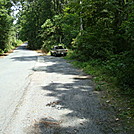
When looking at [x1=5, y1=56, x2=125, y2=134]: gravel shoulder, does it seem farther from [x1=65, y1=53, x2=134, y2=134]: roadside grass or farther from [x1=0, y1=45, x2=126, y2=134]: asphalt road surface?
[x1=65, y1=53, x2=134, y2=134]: roadside grass

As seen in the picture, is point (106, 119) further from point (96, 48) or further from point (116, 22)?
point (116, 22)

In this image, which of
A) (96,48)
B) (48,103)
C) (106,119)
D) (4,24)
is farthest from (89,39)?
(4,24)

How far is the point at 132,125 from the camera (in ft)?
10.7

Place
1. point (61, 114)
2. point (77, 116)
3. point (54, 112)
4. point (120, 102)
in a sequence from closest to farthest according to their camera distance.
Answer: point (77, 116) → point (61, 114) → point (54, 112) → point (120, 102)

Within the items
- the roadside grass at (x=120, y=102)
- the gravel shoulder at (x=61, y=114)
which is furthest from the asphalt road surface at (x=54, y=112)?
the roadside grass at (x=120, y=102)

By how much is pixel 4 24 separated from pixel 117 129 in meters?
28.3

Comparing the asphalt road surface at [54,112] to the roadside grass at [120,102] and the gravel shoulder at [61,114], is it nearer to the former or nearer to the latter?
the gravel shoulder at [61,114]

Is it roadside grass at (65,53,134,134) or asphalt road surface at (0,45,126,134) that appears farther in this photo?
roadside grass at (65,53,134,134)

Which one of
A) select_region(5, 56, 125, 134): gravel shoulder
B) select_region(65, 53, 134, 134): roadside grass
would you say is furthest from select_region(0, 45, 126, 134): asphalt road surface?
select_region(65, 53, 134, 134): roadside grass

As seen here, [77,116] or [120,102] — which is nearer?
[77,116]

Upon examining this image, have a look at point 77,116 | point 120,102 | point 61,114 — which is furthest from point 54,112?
point 120,102

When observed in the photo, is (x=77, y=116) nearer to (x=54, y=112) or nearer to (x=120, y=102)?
(x=54, y=112)

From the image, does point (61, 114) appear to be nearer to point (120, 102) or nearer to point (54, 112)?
point (54, 112)

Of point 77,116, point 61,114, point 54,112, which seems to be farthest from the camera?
point 54,112
